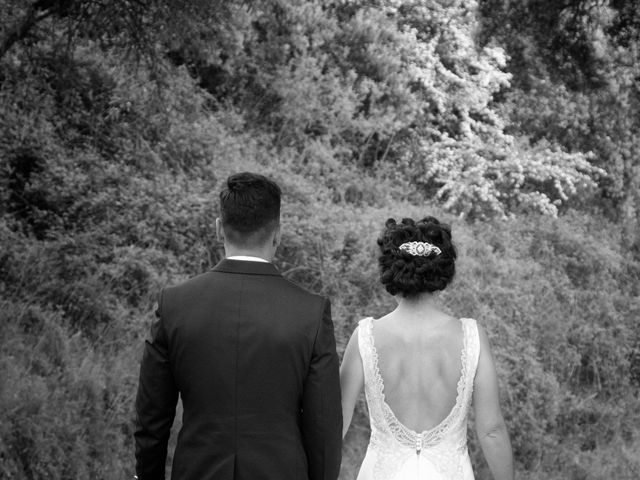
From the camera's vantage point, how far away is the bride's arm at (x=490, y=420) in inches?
156

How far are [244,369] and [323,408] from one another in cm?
32

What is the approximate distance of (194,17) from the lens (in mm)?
7410

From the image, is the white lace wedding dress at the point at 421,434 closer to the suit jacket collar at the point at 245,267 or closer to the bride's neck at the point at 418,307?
the bride's neck at the point at 418,307

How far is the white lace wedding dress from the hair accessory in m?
0.32

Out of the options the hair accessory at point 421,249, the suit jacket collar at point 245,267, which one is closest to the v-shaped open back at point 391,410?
the hair accessory at point 421,249

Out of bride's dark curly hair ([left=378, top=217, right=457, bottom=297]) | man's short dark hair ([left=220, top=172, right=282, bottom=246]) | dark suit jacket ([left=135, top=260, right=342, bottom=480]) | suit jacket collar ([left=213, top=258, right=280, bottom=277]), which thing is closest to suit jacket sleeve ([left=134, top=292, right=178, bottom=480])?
dark suit jacket ([left=135, top=260, right=342, bottom=480])

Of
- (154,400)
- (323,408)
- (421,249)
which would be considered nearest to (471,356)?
(421,249)

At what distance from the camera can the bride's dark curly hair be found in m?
4.04

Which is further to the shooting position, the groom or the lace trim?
the lace trim

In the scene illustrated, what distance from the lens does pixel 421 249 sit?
408 cm

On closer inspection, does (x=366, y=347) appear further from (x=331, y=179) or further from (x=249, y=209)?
(x=331, y=179)

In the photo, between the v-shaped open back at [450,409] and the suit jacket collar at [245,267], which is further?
the v-shaped open back at [450,409]

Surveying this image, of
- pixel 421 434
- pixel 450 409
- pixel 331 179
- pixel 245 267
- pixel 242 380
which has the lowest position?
pixel 331 179

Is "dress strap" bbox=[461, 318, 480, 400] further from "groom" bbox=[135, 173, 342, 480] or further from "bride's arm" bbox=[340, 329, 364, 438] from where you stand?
"groom" bbox=[135, 173, 342, 480]
